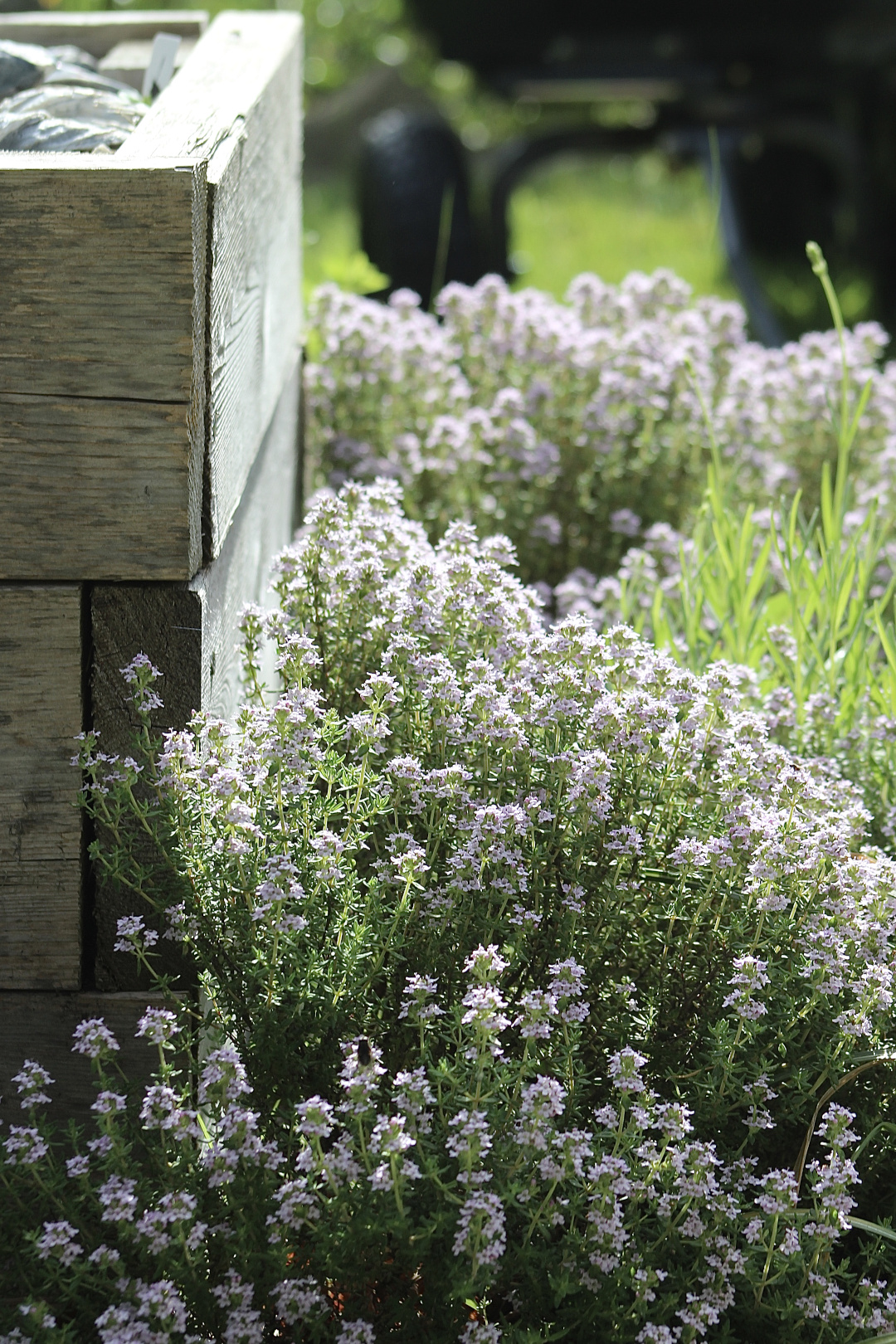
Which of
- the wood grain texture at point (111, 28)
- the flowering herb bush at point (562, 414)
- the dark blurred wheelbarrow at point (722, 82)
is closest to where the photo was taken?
the flowering herb bush at point (562, 414)

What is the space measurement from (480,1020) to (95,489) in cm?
78

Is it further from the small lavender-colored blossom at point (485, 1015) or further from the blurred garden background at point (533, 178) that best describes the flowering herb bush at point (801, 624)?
the blurred garden background at point (533, 178)

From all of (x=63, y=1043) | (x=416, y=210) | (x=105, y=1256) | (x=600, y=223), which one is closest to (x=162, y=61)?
(x=416, y=210)

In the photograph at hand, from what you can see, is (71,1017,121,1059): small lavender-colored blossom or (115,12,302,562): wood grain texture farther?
(115,12,302,562): wood grain texture

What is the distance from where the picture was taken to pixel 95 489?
1.68 m

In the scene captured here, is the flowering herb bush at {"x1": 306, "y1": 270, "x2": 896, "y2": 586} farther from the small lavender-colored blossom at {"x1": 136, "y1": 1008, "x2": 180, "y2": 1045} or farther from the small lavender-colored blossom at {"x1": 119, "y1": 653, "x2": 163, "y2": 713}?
the small lavender-colored blossom at {"x1": 136, "y1": 1008, "x2": 180, "y2": 1045}

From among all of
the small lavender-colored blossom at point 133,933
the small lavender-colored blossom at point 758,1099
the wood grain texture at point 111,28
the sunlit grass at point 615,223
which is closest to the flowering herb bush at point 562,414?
the wood grain texture at point 111,28

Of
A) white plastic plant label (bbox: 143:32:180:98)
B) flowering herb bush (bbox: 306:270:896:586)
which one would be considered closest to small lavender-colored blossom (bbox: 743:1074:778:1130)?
flowering herb bush (bbox: 306:270:896:586)

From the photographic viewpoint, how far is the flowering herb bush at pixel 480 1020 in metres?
1.41

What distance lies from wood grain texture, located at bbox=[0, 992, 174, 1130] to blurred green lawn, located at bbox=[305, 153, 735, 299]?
479 centimetres

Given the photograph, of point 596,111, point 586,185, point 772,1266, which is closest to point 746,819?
point 772,1266

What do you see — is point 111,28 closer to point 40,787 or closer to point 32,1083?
point 40,787

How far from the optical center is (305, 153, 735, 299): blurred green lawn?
765 centimetres

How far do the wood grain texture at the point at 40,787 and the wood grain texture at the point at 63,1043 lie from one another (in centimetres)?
3
